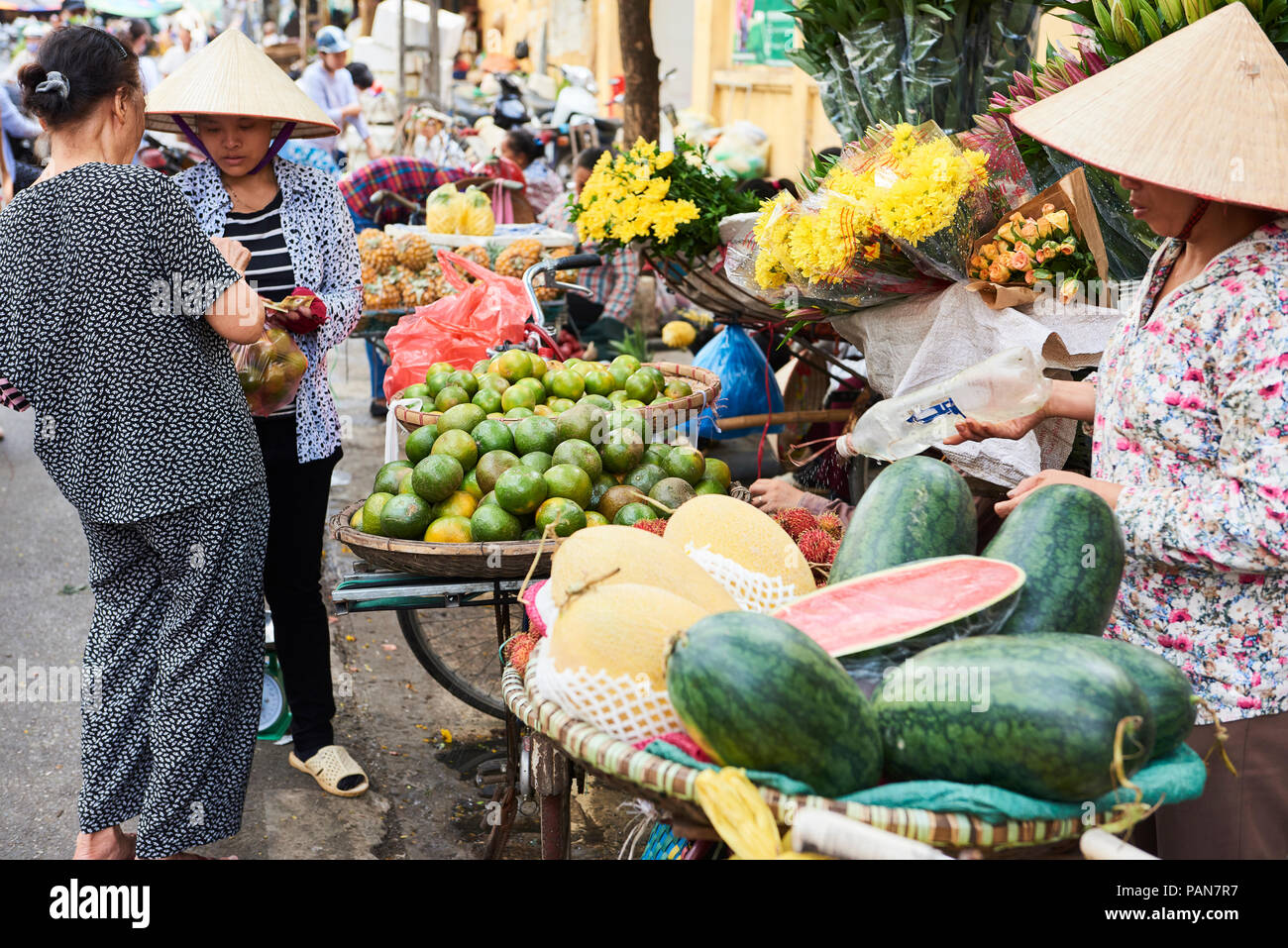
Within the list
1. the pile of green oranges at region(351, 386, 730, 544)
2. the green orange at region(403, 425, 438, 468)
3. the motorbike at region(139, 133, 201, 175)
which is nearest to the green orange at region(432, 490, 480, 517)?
the pile of green oranges at region(351, 386, 730, 544)

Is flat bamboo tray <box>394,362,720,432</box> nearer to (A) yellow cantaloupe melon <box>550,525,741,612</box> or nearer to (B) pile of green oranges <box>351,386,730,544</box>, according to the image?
(B) pile of green oranges <box>351,386,730,544</box>

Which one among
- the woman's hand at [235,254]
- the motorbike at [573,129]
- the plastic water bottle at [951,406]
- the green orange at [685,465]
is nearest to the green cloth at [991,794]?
the plastic water bottle at [951,406]

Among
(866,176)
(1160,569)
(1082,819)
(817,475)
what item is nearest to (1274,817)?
(1160,569)

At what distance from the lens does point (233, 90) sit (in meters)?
2.89

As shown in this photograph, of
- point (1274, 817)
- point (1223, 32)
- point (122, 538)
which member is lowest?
point (1274, 817)

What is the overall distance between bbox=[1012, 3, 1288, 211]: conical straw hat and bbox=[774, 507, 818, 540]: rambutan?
2.80 ft

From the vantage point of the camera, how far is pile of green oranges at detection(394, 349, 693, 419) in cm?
307

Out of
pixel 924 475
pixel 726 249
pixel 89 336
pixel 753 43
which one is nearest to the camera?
pixel 924 475

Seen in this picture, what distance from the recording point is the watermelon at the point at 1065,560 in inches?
56.4

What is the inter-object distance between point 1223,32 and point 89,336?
2.21 m

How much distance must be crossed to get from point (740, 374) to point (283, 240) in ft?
6.51

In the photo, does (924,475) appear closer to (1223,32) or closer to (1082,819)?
(1082,819)

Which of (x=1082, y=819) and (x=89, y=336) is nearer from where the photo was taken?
(x=1082, y=819)

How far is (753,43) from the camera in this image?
1195 centimetres
